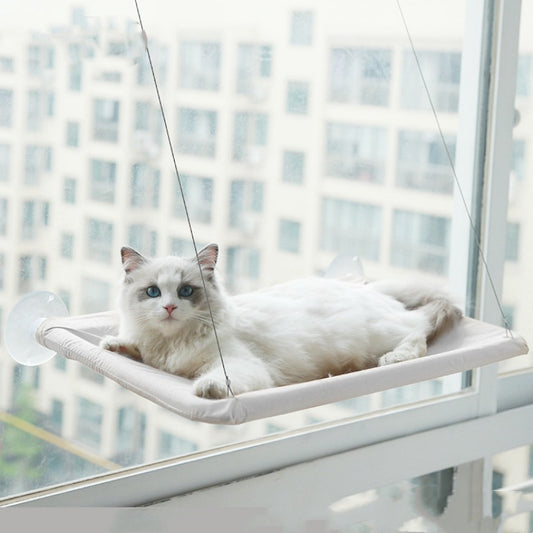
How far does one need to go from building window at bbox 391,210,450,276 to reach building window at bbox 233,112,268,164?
1.78 ft

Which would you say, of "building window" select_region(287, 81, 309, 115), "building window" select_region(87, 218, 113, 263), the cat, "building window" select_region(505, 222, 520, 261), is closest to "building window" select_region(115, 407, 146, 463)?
"building window" select_region(87, 218, 113, 263)

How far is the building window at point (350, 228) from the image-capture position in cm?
249

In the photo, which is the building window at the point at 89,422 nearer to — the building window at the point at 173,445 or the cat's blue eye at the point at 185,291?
the building window at the point at 173,445

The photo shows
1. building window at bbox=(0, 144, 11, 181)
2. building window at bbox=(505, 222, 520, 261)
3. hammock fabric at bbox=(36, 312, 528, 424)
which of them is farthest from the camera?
building window at bbox=(505, 222, 520, 261)

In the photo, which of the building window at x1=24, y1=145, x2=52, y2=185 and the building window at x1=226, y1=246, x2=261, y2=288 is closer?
the building window at x1=24, y1=145, x2=52, y2=185

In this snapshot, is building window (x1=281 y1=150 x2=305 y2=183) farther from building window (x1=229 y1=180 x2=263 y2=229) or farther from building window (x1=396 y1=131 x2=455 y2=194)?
building window (x1=396 y1=131 x2=455 y2=194)

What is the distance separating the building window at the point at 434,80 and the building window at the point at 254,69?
46 cm

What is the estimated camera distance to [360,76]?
2.43 meters

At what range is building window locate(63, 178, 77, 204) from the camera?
195cm

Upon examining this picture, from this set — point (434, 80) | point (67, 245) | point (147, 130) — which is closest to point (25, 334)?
point (67, 245)

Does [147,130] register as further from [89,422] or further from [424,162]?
[424,162]

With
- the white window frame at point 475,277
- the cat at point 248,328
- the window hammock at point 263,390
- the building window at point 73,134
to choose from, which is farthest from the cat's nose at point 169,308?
the white window frame at point 475,277

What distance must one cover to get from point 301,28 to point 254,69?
20cm

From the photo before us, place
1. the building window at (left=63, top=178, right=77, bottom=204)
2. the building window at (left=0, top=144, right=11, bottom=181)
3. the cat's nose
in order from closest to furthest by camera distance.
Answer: the cat's nose, the building window at (left=0, top=144, right=11, bottom=181), the building window at (left=63, top=178, right=77, bottom=204)
